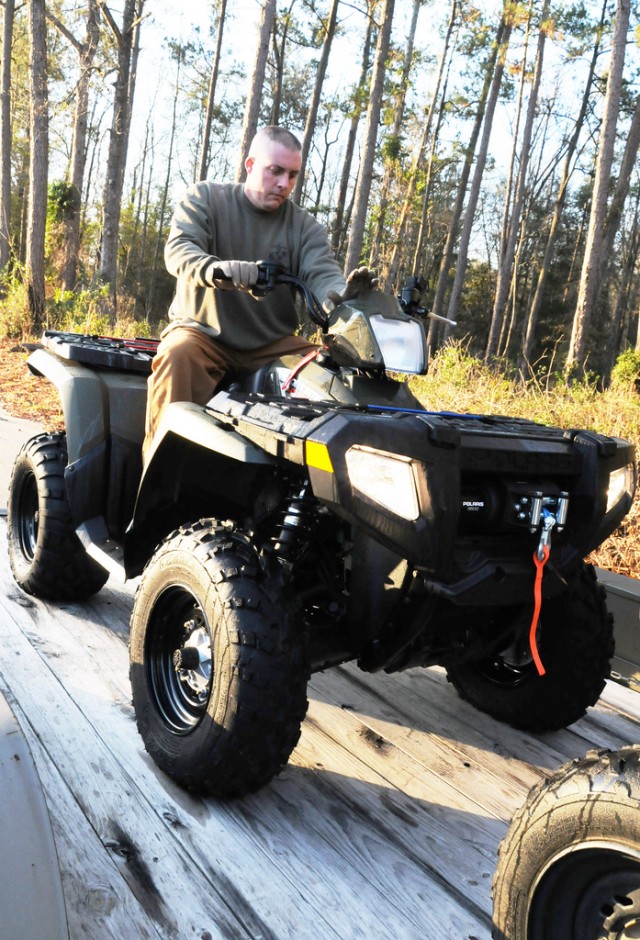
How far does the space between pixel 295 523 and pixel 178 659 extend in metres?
0.52

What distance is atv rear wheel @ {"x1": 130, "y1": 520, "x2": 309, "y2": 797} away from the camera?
200 centimetres

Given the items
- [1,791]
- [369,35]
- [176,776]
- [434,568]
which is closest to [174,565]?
[176,776]

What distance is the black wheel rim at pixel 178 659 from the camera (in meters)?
2.23

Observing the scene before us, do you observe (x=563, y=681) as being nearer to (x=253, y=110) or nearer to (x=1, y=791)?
(x=1, y=791)

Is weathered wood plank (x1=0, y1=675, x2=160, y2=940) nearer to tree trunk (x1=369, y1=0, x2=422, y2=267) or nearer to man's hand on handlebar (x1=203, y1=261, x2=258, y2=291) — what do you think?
man's hand on handlebar (x1=203, y1=261, x2=258, y2=291)

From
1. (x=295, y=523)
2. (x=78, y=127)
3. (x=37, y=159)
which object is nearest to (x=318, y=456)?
(x=295, y=523)

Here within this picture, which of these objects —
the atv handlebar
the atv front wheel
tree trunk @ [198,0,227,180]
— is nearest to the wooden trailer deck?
the atv front wheel

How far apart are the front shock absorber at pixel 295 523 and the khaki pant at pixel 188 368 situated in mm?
585

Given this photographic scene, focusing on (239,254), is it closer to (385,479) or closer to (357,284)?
(357,284)

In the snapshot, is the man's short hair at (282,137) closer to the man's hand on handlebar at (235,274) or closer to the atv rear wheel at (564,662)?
the man's hand on handlebar at (235,274)

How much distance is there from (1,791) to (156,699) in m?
1.01

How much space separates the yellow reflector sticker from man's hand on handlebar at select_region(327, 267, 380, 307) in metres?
0.68

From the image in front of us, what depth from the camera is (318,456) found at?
5.91 ft

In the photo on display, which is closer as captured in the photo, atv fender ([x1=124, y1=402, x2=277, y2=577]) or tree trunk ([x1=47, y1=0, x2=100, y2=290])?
atv fender ([x1=124, y1=402, x2=277, y2=577])
